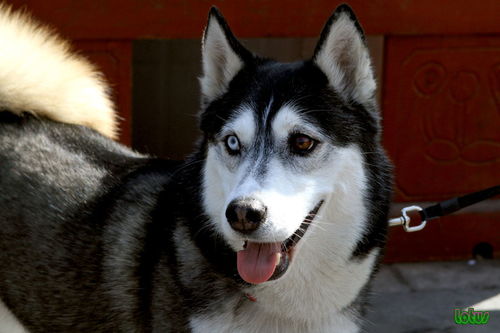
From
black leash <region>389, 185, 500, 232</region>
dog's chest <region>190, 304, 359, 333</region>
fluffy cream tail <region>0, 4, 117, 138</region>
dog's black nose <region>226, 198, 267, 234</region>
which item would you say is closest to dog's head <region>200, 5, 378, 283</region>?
dog's black nose <region>226, 198, 267, 234</region>

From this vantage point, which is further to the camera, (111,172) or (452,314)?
(452,314)

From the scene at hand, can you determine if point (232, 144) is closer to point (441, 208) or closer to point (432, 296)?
point (441, 208)

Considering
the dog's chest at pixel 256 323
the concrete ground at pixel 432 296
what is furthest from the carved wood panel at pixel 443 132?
the dog's chest at pixel 256 323

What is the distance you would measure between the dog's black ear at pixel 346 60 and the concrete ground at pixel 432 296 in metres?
1.58

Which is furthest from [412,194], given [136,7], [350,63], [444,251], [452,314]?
[350,63]

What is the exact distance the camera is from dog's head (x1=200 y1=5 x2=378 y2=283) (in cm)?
268

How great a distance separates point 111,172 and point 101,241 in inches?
13.6

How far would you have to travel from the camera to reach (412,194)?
5.33 m

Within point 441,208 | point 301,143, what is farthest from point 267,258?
point 441,208

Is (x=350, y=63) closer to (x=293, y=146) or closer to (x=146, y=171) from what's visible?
(x=293, y=146)

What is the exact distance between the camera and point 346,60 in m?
3.04

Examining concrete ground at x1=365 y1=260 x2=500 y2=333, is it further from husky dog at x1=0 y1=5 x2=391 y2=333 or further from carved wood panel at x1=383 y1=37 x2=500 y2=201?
husky dog at x1=0 y1=5 x2=391 y2=333

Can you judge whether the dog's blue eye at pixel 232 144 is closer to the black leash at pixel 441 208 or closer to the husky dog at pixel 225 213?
the husky dog at pixel 225 213

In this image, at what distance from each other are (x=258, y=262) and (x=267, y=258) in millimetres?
38
